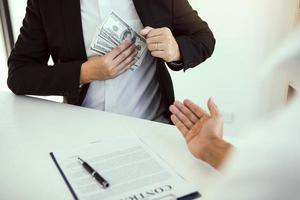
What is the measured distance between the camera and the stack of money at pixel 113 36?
46.5 inches

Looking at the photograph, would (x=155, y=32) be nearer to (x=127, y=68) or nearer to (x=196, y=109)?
(x=127, y=68)

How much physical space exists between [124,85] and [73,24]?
0.26 metres

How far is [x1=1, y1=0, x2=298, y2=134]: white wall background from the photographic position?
83.4 inches

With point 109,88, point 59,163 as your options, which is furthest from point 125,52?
point 59,163

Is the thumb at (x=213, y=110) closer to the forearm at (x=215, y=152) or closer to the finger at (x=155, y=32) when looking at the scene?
the forearm at (x=215, y=152)

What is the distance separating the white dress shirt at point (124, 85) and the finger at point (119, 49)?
0.11m

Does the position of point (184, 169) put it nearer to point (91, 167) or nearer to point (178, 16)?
point (91, 167)

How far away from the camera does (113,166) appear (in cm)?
86

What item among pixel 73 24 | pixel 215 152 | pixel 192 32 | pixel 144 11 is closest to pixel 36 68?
pixel 73 24

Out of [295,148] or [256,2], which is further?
[256,2]

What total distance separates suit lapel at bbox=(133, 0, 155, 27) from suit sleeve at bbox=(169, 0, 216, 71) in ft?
0.32

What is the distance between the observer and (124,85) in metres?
1.29

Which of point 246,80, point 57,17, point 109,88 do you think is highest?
point 57,17

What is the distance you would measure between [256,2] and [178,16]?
3.18 feet
